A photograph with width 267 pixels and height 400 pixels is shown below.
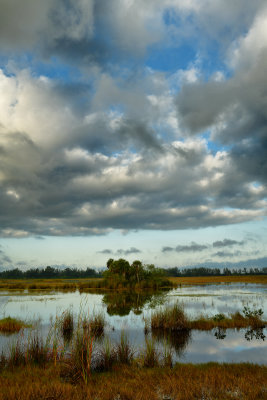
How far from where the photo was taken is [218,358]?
13320 millimetres

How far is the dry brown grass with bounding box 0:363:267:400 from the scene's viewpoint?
7.91m

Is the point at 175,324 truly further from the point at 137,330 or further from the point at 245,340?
the point at 245,340

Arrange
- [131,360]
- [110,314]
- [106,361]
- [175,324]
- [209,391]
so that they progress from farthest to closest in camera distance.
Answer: [110,314] < [175,324] < [131,360] < [106,361] < [209,391]

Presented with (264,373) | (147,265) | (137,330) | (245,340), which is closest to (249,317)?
(245,340)

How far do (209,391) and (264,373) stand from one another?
9.99ft

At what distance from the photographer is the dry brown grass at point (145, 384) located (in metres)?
7.91

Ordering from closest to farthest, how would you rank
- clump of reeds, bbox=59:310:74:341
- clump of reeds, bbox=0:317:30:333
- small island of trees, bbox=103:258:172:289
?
1. clump of reeds, bbox=59:310:74:341
2. clump of reeds, bbox=0:317:30:333
3. small island of trees, bbox=103:258:172:289

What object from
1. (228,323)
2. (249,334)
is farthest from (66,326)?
(249,334)

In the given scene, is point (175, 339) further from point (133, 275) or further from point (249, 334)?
point (133, 275)

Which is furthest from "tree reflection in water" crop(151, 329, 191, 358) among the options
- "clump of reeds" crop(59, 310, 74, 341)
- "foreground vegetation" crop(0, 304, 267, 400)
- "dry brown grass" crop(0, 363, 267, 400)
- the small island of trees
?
the small island of trees

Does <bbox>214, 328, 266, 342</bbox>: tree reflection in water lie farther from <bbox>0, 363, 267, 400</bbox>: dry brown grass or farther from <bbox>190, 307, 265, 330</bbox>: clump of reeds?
<bbox>0, 363, 267, 400</bbox>: dry brown grass

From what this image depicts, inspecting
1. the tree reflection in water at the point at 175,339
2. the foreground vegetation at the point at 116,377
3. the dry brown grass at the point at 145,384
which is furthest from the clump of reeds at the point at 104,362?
the tree reflection in water at the point at 175,339

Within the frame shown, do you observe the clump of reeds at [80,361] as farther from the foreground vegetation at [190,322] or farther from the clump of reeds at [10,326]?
the clump of reeds at [10,326]

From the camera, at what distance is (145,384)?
29.2 ft
